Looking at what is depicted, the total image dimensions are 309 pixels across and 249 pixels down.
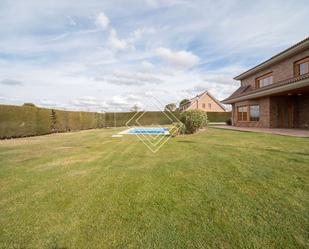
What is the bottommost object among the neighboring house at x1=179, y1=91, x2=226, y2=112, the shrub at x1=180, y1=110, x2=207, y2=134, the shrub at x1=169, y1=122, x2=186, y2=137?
the shrub at x1=169, y1=122, x2=186, y2=137

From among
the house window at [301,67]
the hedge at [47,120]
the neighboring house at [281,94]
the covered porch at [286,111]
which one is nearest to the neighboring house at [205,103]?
the hedge at [47,120]

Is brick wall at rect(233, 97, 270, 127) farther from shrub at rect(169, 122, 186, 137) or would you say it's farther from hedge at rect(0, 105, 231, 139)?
shrub at rect(169, 122, 186, 137)

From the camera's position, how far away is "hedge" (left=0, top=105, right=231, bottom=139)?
42.8 feet

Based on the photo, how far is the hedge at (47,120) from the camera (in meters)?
13.1

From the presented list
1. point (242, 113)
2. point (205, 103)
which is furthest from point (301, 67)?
point (205, 103)

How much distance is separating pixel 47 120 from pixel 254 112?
71.0ft

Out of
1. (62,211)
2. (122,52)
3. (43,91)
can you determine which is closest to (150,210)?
(62,211)

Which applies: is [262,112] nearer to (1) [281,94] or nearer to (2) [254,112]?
(2) [254,112]

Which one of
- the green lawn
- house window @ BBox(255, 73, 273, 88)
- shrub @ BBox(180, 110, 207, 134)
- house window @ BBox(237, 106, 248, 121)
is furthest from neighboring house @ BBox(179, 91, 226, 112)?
the green lawn

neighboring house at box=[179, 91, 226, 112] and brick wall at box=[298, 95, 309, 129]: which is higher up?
neighboring house at box=[179, 91, 226, 112]

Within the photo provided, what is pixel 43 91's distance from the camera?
2059 centimetres

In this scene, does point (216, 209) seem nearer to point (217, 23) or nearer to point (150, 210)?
point (150, 210)

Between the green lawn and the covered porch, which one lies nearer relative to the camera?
the green lawn

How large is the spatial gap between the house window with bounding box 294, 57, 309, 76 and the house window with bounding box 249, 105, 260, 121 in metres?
4.44
